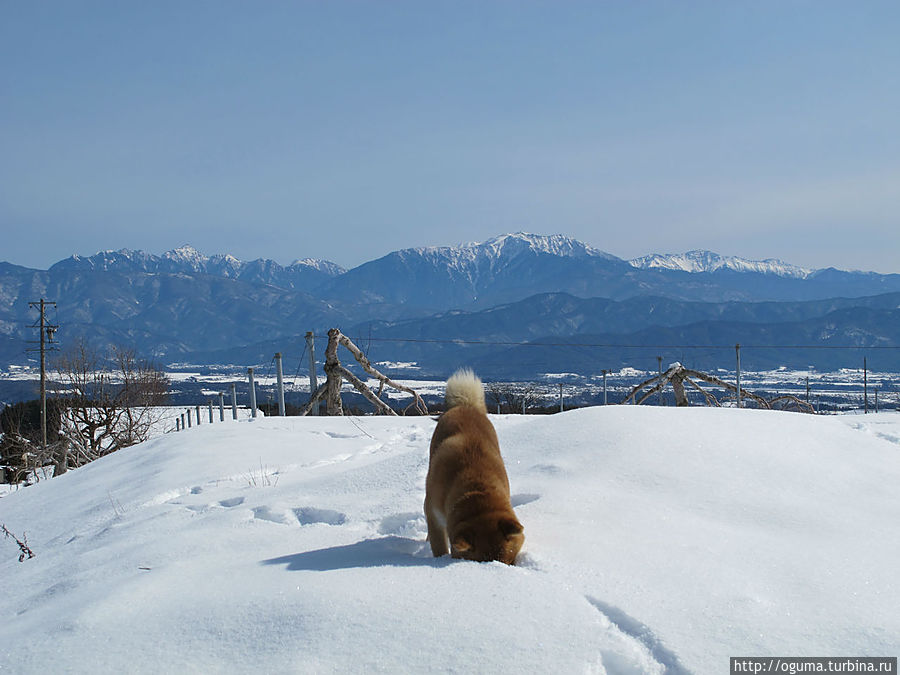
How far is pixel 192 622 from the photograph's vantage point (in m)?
2.90

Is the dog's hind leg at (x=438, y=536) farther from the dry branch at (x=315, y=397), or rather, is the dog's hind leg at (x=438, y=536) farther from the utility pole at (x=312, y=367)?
the dry branch at (x=315, y=397)

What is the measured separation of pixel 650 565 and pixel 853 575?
1.01m

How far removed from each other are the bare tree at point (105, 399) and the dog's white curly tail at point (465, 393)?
28923mm

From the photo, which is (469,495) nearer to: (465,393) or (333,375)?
(465,393)

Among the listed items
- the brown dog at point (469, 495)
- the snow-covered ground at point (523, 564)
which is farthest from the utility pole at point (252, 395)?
the brown dog at point (469, 495)

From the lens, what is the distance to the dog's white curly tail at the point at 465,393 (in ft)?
17.1

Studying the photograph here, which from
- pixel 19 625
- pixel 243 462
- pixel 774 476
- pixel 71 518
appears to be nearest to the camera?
pixel 19 625

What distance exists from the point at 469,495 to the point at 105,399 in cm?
3689

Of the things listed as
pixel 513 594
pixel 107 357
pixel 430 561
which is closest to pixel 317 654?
pixel 513 594

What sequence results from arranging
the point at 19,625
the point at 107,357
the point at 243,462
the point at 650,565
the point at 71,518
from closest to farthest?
the point at 19,625 < the point at 650,565 < the point at 71,518 < the point at 243,462 < the point at 107,357

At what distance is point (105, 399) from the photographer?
35875mm

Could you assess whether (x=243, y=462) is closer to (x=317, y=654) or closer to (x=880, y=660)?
(x=317, y=654)

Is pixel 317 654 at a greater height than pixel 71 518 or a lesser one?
greater

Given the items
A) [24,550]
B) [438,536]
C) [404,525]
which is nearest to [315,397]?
[24,550]
